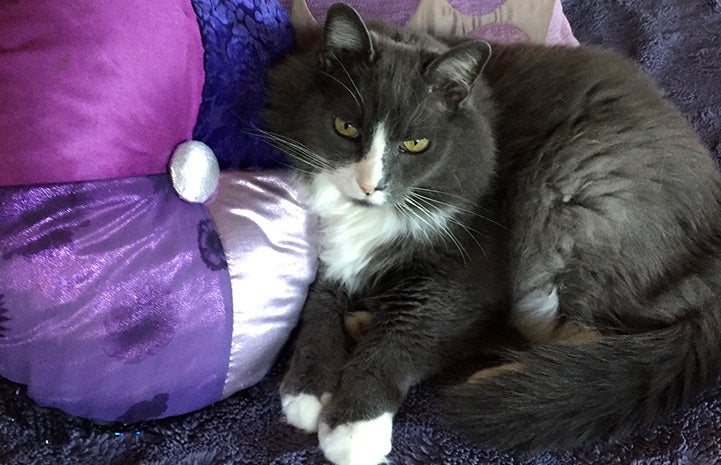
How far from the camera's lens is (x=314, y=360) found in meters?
1.24

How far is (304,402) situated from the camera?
1.17 metres

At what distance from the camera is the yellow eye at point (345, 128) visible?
1.16 m

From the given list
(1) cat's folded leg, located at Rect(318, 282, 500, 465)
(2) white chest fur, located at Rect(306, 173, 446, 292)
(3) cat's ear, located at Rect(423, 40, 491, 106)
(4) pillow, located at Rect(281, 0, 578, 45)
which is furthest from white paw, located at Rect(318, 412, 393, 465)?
(4) pillow, located at Rect(281, 0, 578, 45)

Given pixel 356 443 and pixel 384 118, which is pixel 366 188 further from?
pixel 356 443

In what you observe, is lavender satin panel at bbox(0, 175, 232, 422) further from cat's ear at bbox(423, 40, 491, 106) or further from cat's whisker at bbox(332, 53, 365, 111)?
cat's ear at bbox(423, 40, 491, 106)

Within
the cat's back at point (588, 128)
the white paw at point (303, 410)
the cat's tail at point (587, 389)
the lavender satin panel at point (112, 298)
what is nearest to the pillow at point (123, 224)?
the lavender satin panel at point (112, 298)

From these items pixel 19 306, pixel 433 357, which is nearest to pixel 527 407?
pixel 433 357

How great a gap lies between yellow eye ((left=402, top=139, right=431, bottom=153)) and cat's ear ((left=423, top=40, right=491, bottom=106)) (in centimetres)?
9

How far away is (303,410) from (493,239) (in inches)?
19.5

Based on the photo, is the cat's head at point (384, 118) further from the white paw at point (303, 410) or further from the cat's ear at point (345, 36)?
the white paw at point (303, 410)

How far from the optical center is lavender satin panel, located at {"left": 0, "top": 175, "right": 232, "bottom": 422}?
0.99m

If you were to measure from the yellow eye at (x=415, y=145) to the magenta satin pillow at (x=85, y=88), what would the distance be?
1.37ft

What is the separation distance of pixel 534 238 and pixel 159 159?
72 cm

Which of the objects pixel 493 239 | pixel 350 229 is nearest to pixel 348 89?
pixel 350 229
